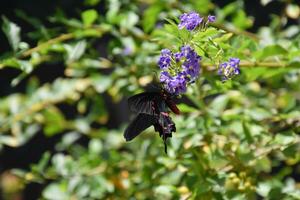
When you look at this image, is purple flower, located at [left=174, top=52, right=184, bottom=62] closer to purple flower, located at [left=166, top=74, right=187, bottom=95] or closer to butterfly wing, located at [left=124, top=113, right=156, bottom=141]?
purple flower, located at [left=166, top=74, right=187, bottom=95]

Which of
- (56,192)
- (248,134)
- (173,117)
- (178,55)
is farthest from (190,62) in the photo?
(56,192)

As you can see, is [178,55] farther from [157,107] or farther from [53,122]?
[53,122]

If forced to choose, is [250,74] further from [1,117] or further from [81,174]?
[1,117]

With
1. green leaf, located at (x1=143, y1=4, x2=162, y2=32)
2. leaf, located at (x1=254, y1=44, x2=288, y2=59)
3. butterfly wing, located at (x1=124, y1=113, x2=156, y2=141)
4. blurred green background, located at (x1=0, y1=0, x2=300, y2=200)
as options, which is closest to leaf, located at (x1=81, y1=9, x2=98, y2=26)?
blurred green background, located at (x1=0, y1=0, x2=300, y2=200)

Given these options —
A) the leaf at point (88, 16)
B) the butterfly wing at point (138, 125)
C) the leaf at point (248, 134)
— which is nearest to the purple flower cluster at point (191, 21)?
the butterfly wing at point (138, 125)

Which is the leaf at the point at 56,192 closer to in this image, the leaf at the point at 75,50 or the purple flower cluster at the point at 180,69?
the leaf at the point at 75,50

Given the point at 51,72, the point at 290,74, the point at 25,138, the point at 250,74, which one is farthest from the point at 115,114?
the point at 250,74
